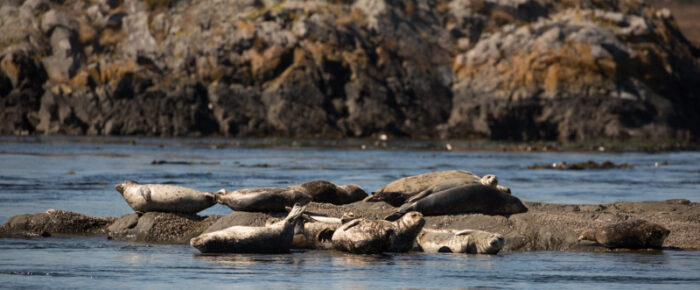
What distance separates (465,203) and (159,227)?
4977mm

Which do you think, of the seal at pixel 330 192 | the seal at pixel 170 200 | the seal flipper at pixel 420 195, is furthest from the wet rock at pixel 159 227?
the seal flipper at pixel 420 195

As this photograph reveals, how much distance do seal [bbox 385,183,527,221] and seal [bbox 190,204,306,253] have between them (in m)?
2.58

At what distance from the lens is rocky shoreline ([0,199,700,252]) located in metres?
14.9

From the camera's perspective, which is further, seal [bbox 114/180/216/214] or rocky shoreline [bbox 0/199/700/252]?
seal [bbox 114/180/216/214]

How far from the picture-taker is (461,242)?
14.2m

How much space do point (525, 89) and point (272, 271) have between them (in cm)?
10708

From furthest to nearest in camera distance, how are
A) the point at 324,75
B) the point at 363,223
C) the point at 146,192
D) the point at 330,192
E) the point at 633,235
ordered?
the point at 324,75
the point at 330,192
the point at 146,192
the point at 633,235
the point at 363,223

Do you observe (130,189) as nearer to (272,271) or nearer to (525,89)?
(272,271)

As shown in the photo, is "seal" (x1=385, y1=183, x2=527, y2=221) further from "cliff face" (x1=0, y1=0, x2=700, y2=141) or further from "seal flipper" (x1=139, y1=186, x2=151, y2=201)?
"cliff face" (x1=0, y1=0, x2=700, y2=141)

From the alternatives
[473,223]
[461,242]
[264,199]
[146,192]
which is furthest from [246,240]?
[473,223]

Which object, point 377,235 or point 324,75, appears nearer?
point 377,235

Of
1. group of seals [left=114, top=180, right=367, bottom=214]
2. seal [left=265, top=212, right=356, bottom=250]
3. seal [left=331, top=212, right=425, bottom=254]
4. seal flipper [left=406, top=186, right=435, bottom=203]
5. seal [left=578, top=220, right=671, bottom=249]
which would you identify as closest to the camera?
seal [left=331, top=212, right=425, bottom=254]

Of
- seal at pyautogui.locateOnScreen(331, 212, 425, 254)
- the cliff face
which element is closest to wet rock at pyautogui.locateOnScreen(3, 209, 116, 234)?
seal at pyautogui.locateOnScreen(331, 212, 425, 254)

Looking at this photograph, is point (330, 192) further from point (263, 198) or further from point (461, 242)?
point (461, 242)
